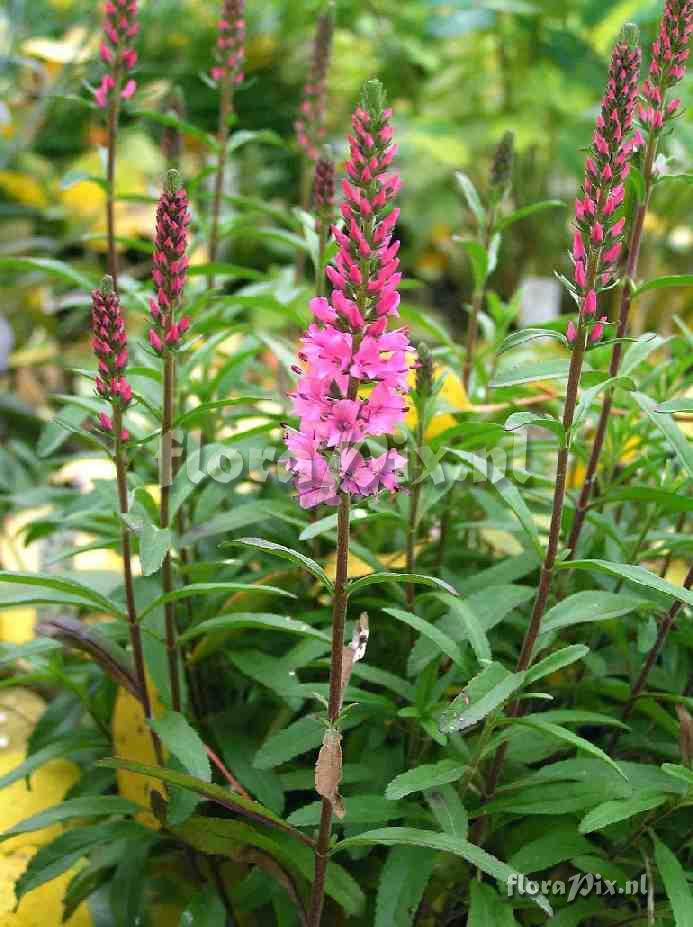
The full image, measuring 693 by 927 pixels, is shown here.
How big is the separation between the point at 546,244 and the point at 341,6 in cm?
167

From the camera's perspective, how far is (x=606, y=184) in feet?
3.58

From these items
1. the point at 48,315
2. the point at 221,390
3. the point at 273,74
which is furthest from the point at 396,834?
the point at 273,74

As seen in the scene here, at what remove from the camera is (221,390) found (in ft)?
6.19

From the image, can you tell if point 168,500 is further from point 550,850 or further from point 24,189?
point 24,189

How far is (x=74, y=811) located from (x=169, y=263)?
2.66 feet

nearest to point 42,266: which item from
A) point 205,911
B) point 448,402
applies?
point 448,402

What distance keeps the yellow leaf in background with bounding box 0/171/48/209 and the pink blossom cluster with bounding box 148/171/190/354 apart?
3.56 meters

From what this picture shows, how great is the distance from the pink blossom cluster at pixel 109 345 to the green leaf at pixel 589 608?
2.05 ft

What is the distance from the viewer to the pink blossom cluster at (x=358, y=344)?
38.3 inches

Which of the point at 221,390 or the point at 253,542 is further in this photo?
the point at 221,390

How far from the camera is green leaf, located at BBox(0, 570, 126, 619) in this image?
4.09 feet

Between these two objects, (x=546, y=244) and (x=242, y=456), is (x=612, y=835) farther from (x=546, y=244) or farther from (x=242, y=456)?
(x=546, y=244)

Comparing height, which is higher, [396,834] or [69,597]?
[69,597]

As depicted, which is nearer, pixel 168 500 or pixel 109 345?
pixel 109 345
